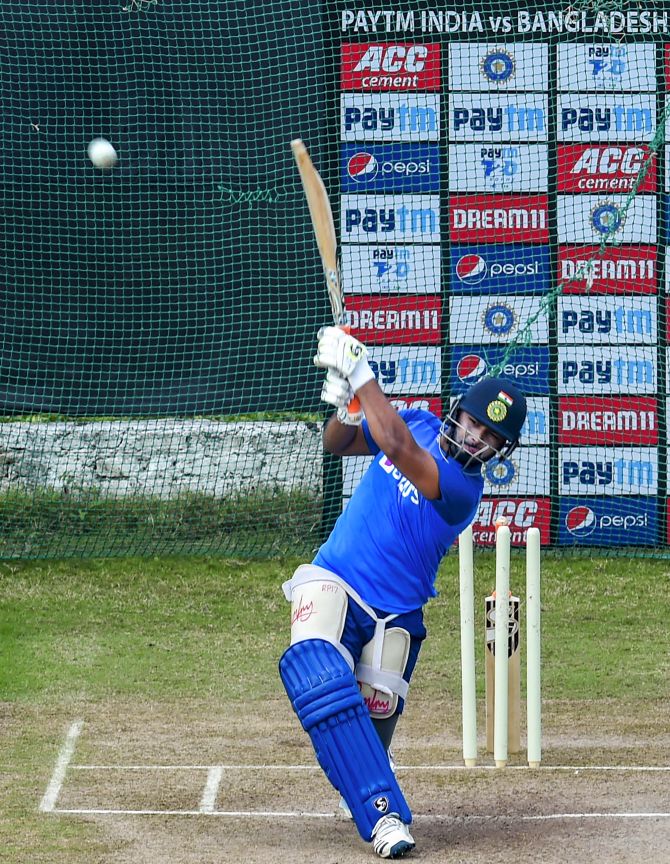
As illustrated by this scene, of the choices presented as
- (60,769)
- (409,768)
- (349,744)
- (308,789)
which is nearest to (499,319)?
(409,768)

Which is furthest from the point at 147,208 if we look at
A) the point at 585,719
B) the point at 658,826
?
the point at 658,826

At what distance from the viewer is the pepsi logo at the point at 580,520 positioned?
10.1 metres

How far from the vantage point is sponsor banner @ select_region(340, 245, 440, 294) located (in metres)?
9.93

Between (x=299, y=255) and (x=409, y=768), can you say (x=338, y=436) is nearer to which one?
(x=409, y=768)

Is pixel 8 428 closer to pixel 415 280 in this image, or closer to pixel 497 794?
pixel 415 280

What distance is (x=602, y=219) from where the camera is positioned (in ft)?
32.6

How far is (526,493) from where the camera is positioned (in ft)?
32.8

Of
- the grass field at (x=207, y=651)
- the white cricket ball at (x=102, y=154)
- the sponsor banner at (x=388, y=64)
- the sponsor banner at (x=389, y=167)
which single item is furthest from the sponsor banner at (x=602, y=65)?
the grass field at (x=207, y=651)

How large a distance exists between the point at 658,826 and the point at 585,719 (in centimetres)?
192

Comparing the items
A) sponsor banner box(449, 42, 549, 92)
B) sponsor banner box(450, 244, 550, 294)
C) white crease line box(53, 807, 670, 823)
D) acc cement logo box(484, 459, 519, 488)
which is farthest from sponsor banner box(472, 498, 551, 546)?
white crease line box(53, 807, 670, 823)

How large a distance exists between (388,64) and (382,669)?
5.88 meters

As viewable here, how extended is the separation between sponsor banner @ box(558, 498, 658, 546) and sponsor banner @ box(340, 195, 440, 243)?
211 centimetres

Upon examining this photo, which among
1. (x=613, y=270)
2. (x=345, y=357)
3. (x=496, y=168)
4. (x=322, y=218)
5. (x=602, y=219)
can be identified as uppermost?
(x=496, y=168)

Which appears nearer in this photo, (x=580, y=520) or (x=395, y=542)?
(x=395, y=542)
